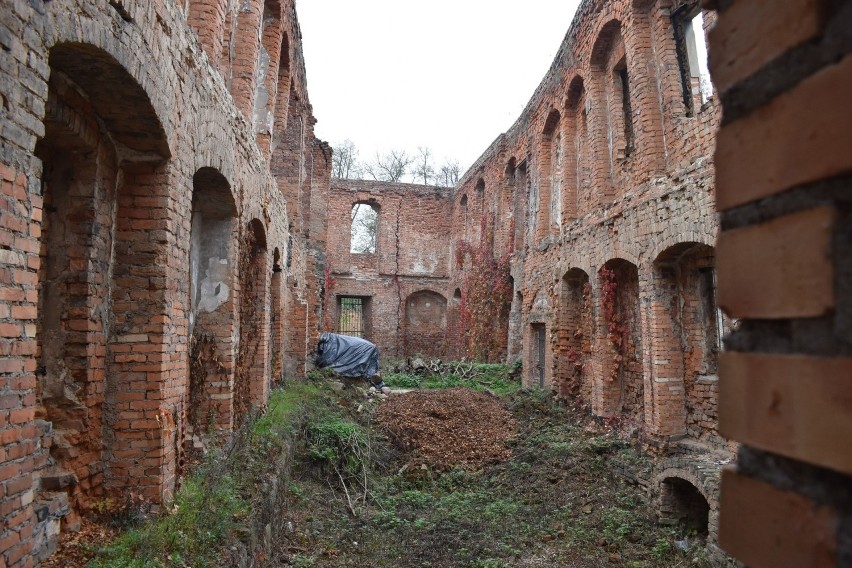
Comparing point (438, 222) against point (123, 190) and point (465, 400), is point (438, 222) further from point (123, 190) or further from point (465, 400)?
point (123, 190)

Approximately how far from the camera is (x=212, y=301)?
6.59 meters

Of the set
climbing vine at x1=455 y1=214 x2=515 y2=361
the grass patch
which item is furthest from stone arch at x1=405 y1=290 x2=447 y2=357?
the grass patch

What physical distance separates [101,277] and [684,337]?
7643 mm

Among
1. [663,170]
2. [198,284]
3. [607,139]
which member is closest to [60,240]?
[198,284]

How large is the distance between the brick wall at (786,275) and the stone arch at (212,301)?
570cm

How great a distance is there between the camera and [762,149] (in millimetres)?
1095

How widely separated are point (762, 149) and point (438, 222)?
2332 centimetres

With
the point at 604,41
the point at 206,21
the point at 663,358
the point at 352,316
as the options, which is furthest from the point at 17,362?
the point at 352,316

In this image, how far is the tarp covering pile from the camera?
47.4 feet

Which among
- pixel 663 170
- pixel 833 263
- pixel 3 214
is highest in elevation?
pixel 663 170

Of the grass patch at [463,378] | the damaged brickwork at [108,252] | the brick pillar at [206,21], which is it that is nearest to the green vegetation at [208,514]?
the damaged brickwork at [108,252]

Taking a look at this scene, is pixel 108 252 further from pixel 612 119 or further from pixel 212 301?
pixel 612 119

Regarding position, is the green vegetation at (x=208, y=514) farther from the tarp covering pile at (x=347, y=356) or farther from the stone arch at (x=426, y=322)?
the stone arch at (x=426, y=322)

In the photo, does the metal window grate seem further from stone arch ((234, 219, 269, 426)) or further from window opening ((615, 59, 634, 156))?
window opening ((615, 59, 634, 156))
